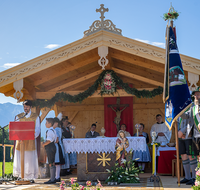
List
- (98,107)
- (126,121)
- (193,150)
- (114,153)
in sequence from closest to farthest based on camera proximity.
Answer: (193,150) → (114,153) → (126,121) → (98,107)

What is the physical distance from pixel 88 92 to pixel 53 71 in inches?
58.2

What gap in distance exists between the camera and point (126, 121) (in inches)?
486

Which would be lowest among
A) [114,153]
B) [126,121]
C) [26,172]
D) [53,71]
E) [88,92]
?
[26,172]

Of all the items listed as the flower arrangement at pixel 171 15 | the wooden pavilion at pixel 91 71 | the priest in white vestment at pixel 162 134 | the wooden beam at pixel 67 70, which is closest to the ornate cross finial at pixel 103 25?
the wooden pavilion at pixel 91 71

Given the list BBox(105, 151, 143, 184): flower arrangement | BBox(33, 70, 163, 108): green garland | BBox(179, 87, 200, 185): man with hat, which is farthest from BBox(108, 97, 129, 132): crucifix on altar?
BBox(179, 87, 200, 185): man with hat

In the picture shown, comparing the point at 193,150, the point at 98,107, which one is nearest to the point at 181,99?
the point at 193,150

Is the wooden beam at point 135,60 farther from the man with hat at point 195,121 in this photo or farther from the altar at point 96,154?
the man with hat at point 195,121

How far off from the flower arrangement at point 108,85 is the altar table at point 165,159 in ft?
8.70

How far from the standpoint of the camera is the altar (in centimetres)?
800

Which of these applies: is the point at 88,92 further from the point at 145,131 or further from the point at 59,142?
the point at 145,131

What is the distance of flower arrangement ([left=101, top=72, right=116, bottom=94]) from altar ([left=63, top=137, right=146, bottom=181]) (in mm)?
2357

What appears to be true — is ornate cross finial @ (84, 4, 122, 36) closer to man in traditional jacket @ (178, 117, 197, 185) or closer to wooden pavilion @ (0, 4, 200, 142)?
wooden pavilion @ (0, 4, 200, 142)

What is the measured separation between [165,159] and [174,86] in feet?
13.3

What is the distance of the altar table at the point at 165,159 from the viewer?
31.7ft
